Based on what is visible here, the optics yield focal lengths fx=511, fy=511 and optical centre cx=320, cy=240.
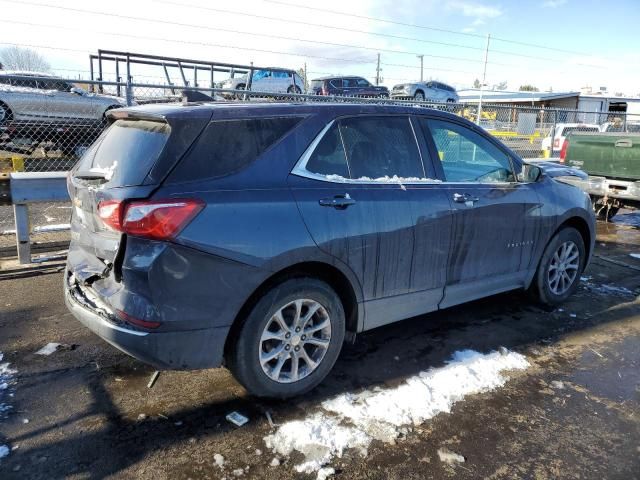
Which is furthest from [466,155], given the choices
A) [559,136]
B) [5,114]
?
[559,136]

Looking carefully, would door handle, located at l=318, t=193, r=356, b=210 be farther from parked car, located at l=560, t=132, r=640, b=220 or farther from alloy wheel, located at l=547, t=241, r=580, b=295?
parked car, located at l=560, t=132, r=640, b=220

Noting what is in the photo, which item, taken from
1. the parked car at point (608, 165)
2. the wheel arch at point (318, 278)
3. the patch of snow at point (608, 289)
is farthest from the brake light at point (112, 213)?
the parked car at point (608, 165)

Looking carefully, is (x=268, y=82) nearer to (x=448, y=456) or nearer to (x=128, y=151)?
(x=128, y=151)

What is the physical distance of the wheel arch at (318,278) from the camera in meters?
2.96

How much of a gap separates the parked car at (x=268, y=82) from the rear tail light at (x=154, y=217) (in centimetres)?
1766

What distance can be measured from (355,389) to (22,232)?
13.6 ft

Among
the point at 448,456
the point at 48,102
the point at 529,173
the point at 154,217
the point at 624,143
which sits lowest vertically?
the point at 448,456

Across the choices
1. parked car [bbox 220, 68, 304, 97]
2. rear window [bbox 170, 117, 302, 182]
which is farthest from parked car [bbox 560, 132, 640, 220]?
parked car [bbox 220, 68, 304, 97]

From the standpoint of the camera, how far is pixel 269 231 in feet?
9.45

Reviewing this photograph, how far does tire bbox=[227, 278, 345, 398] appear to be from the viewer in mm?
2953

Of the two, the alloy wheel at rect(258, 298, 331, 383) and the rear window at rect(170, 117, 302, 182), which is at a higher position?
the rear window at rect(170, 117, 302, 182)

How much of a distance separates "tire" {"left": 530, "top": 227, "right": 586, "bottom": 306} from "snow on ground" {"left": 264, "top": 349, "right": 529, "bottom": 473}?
1.20 meters

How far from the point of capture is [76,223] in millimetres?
3354

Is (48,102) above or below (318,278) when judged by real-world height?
above
